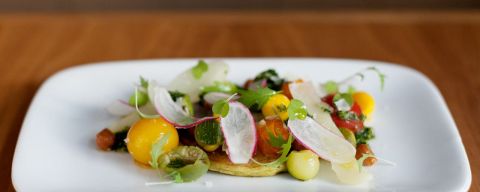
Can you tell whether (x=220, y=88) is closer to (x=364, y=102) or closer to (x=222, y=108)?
(x=222, y=108)

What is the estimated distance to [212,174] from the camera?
161cm

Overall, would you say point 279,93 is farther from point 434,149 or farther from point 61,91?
point 61,91

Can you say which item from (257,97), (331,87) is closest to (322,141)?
(257,97)

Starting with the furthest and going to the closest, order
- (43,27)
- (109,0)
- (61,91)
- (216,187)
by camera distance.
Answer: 1. (109,0)
2. (43,27)
3. (61,91)
4. (216,187)

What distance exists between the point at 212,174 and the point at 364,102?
51 centimetres

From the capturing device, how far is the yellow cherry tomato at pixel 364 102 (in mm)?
1866

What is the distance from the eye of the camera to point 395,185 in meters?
1.58

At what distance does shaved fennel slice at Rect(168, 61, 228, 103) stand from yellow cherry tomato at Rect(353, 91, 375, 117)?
362mm

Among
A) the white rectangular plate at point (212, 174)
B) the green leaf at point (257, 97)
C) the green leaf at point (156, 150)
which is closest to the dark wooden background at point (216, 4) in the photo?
the white rectangular plate at point (212, 174)

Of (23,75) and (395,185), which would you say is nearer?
(395,185)

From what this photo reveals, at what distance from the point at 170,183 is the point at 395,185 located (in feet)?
1.68

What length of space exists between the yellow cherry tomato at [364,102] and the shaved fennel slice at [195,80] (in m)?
0.36

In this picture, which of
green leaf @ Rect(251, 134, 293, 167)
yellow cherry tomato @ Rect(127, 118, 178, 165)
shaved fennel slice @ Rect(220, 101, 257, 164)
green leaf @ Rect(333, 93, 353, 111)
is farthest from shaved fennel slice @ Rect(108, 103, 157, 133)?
green leaf @ Rect(333, 93, 353, 111)

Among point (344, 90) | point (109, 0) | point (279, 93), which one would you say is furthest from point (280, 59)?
point (109, 0)
